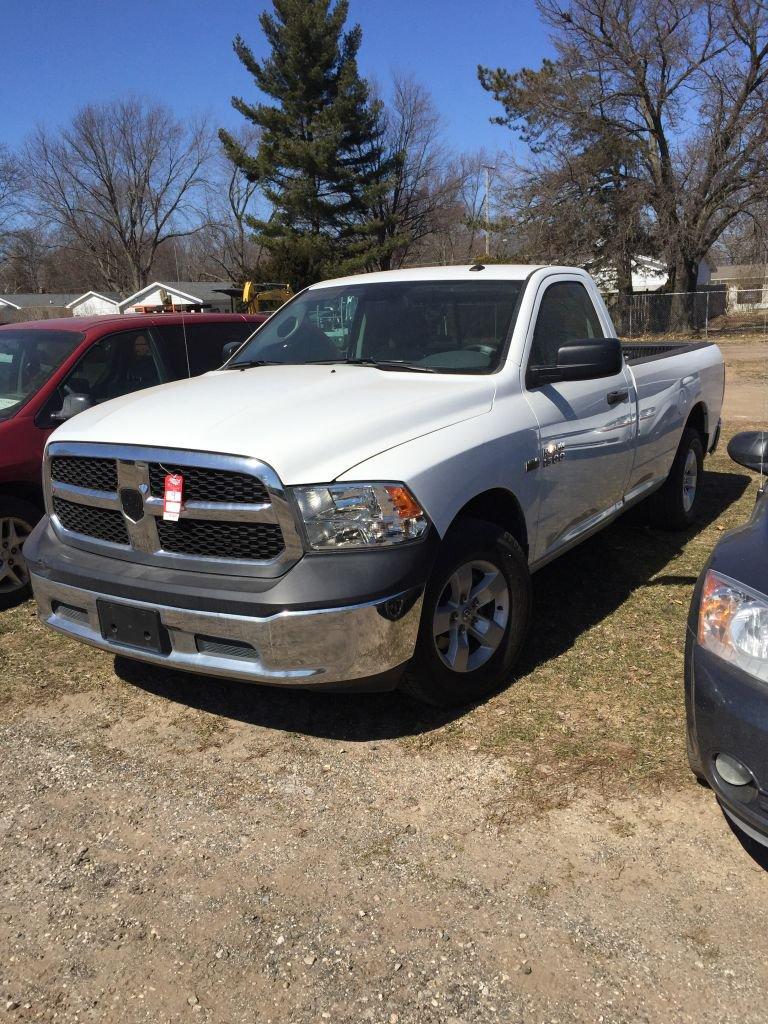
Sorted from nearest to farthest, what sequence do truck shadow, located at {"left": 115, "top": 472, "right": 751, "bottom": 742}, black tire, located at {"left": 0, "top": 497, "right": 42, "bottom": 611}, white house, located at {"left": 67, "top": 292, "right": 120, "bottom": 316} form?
truck shadow, located at {"left": 115, "top": 472, "right": 751, "bottom": 742}
black tire, located at {"left": 0, "top": 497, "right": 42, "bottom": 611}
white house, located at {"left": 67, "top": 292, "right": 120, "bottom": 316}

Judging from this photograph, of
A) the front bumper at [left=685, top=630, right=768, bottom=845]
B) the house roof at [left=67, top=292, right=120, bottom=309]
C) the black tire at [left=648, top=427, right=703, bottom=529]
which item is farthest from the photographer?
the house roof at [left=67, top=292, right=120, bottom=309]

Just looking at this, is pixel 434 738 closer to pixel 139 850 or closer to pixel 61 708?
pixel 139 850

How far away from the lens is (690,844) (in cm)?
286

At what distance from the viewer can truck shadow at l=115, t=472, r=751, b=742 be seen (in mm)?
3744

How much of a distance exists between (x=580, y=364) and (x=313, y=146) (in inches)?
1496

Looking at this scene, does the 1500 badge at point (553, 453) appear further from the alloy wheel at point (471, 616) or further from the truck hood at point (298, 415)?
the alloy wheel at point (471, 616)

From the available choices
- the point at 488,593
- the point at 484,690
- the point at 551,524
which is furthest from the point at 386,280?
the point at 484,690

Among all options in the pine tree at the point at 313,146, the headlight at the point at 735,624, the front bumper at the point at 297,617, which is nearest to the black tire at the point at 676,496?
the front bumper at the point at 297,617

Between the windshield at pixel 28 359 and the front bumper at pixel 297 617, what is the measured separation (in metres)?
2.52

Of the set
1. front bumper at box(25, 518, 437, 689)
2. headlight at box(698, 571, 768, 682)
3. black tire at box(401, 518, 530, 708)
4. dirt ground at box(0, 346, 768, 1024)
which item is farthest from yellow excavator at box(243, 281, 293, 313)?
headlight at box(698, 571, 768, 682)

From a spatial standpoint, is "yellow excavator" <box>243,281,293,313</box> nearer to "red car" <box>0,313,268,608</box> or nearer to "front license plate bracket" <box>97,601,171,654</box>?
"red car" <box>0,313,268,608</box>

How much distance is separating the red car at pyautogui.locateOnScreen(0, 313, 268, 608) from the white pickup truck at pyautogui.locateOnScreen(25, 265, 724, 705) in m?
1.24

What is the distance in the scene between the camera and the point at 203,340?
6.56 metres

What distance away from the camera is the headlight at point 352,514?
10.3 ft
